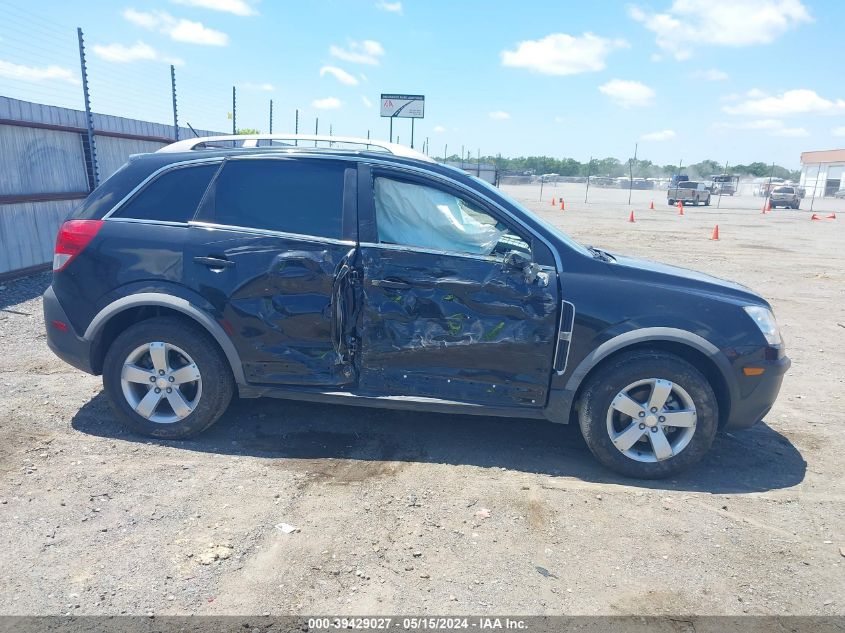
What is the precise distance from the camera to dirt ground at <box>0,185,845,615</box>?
275 centimetres

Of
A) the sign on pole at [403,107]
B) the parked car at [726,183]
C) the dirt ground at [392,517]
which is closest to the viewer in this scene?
the dirt ground at [392,517]

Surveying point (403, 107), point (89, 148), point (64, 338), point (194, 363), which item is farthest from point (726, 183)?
point (64, 338)

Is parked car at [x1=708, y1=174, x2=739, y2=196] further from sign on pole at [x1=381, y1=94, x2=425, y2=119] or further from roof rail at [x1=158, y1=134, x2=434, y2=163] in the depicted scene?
roof rail at [x1=158, y1=134, x2=434, y2=163]

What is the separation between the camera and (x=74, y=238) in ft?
13.5

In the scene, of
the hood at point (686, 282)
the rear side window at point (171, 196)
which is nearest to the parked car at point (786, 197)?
the hood at point (686, 282)

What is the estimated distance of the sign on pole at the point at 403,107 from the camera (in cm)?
2370

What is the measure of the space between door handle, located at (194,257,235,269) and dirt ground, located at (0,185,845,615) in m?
1.21

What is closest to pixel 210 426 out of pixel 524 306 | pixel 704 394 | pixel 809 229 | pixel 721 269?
pixel 524 306

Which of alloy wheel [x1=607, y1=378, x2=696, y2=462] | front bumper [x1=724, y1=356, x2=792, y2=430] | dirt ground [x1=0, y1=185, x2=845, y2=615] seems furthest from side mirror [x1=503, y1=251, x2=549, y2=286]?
front bumper [x1=724, y1=356, x2=792, y2=430]

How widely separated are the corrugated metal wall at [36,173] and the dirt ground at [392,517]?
4477mm

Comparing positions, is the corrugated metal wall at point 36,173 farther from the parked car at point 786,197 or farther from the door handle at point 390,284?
the parked car at point 786,197

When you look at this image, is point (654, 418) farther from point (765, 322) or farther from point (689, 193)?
point (689, 193)

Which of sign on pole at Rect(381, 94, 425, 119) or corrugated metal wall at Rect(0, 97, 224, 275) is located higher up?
sign on pole at Rect(381, 94, 425, 119)

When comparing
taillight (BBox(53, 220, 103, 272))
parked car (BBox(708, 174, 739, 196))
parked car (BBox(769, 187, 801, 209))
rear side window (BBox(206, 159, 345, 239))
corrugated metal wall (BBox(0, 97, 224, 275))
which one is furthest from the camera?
parked car (BBox(708, 174, 739, 196))
